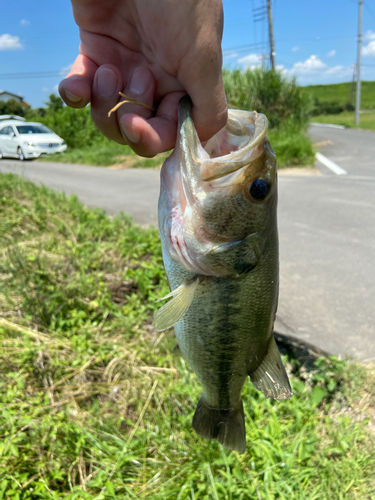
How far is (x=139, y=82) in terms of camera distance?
1.60 meters

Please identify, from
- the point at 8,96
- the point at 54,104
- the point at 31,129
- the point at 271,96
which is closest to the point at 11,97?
the point at 8,96

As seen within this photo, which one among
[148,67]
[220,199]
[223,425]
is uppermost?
[148,67]

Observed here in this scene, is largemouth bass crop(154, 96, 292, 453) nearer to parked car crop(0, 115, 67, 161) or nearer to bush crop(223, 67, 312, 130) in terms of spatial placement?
bush crop(223, 67, 312, 130)

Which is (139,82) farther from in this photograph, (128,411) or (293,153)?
(293,153)

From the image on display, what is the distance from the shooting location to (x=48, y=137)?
16125 millimetres

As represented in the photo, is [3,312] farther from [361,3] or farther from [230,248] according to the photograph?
[361,3]

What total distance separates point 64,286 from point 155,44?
2.93 metres

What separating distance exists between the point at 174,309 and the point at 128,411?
6.35 feet

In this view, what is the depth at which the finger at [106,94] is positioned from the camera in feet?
5.04

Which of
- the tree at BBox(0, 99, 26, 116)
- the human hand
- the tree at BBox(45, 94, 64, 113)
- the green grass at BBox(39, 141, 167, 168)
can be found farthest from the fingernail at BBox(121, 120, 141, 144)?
the tree at BBox(0, 99, 26, 116)

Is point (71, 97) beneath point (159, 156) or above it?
above

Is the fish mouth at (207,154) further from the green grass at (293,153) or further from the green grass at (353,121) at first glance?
the green grass at (353,121)

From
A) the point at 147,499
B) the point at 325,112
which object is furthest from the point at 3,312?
the point at 325,112

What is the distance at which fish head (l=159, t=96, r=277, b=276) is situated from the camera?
4.24ft
